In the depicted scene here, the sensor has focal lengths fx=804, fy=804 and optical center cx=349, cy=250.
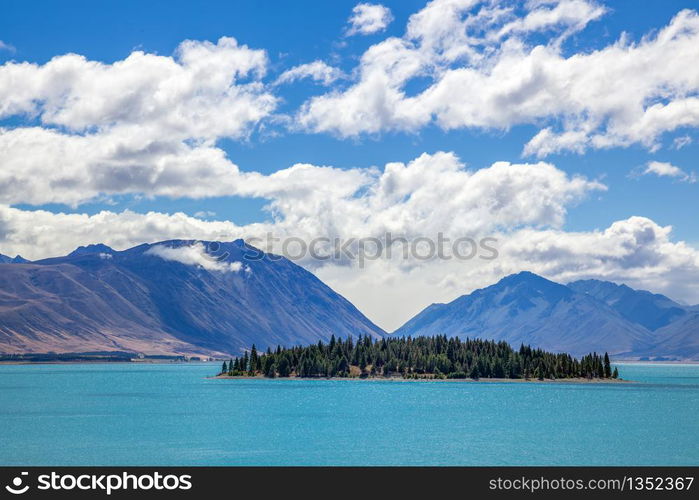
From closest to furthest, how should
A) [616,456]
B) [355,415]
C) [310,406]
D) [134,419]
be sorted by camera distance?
[616,456] → [134,419] → [355,415] → [310,406]

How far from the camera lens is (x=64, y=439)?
11875 cm

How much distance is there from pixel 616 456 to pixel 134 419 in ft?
295

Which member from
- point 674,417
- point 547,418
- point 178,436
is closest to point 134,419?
point 178,436

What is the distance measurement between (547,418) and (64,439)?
3607 inches

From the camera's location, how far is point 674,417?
547 feet

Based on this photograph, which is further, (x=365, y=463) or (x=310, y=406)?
(x=310, y=406)
